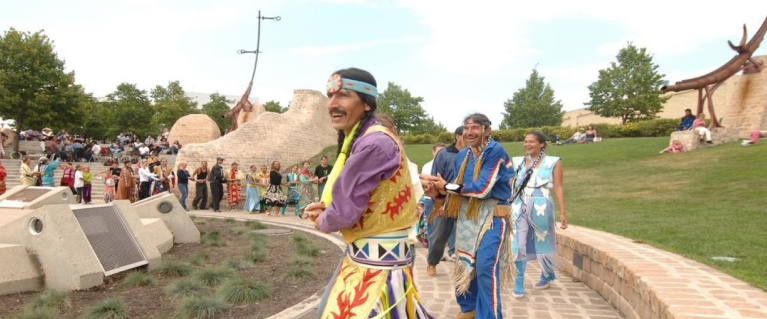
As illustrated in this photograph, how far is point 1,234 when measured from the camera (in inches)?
240

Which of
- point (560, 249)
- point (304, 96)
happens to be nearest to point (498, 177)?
point (560, 249)

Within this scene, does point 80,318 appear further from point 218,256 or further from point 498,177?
point 498,177

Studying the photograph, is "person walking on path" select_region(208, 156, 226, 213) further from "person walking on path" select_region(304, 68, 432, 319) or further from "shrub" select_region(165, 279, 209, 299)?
"person walking on path" select_region(304, 68, 432, 319)

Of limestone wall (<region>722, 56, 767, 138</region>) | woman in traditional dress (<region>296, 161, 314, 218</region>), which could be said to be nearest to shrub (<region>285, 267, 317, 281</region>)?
woman in traditional dress (<region>296, 161, 314, 218</region>)

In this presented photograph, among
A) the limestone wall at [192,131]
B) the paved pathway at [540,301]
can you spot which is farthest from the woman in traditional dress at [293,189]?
the limestone wall at [192,131]

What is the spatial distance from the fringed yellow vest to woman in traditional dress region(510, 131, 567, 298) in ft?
11.3

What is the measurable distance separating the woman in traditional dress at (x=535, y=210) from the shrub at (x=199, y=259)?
4.70m

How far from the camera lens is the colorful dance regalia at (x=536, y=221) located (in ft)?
18.7

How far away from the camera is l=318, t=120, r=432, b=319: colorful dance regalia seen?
2275 millimetres

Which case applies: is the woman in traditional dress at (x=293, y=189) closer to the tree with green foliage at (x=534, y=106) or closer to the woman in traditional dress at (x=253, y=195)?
the woman in traditional dress at (x=253, y=195)

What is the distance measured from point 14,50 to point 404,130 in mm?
40324

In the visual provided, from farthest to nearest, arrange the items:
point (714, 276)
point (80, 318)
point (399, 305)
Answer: point (80, 318) < point (714, 276) < point (399, 305)

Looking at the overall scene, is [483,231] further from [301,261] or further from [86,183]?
[86,183]

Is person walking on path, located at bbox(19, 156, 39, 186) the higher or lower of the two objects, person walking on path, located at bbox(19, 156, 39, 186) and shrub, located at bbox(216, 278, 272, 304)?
the higher
